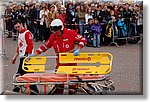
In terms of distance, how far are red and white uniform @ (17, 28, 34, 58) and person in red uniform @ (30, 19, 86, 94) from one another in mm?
134

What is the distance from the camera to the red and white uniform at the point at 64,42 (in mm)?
11062

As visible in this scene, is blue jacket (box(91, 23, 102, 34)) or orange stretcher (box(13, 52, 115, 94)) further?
blue jacket (box(91, 23, 102, 34))

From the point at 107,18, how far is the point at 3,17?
4.69ft

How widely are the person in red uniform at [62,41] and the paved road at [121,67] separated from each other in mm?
70

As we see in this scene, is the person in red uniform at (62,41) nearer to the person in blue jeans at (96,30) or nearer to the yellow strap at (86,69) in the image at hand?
the yellow strap at (86,69)

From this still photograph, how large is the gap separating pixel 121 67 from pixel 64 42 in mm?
856

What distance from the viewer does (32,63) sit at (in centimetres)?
1113

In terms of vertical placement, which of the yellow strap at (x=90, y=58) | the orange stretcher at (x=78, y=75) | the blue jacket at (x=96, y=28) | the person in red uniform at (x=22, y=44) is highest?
the blue jacket at (x=96, y=28)

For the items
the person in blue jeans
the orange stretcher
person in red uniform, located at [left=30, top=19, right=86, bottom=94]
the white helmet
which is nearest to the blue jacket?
the person in blue jeans

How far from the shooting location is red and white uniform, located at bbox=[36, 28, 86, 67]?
11.1 meters

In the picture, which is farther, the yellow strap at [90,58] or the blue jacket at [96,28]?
the blue jacket at [96,28]

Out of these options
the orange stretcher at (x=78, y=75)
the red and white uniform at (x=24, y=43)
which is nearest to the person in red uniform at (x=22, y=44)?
the red and white uniform at (x=24, y=43)

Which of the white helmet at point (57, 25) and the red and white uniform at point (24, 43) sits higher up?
the white helmet at point (57, 25)

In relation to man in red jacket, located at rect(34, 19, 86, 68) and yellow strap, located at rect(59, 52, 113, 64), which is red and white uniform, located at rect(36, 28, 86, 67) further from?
yellow strap, located at rect(59, 52, 113, 64)
